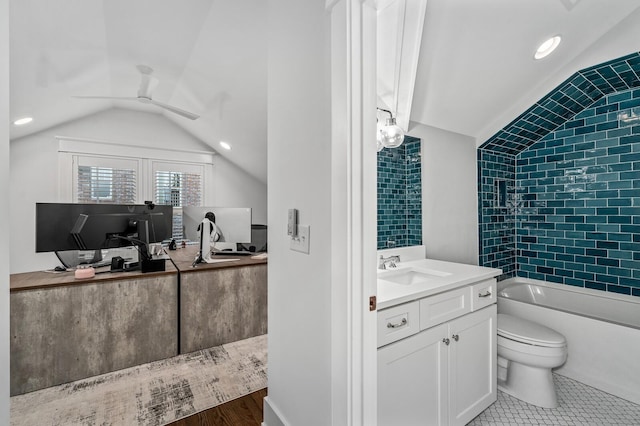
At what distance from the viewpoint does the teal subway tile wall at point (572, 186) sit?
8.07 feet

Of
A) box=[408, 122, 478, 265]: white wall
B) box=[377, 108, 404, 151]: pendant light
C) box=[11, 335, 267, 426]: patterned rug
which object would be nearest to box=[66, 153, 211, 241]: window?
box=[11, 335, 267, 426]: patterned rug

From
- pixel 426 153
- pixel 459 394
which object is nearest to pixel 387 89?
pixel 426 153

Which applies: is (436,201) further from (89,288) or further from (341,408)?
(89,288)

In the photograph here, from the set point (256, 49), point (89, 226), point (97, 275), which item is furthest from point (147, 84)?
point (97, 275)

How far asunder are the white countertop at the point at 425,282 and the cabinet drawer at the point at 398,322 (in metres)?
0.03

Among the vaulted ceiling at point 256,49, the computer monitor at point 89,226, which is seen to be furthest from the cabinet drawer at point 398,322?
the computer monitor at point 89,226

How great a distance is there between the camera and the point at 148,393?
6.19 ft

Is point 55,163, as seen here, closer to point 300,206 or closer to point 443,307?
point 300,206

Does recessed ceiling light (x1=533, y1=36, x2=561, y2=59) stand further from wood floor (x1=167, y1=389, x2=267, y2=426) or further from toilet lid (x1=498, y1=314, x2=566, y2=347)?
wood floor (x1=167, y1=389, x2=267, y2=426)

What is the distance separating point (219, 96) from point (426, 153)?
2246mm

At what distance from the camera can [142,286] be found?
2.22 m

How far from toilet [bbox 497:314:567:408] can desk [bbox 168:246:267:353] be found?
1917mm

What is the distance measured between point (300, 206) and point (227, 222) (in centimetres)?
185

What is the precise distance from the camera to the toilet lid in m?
1.78
